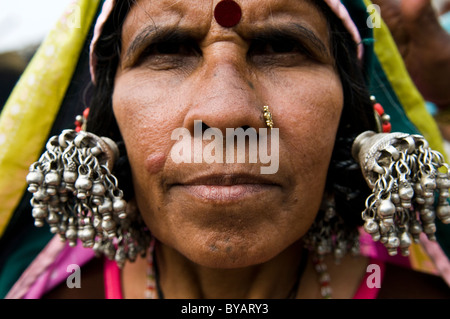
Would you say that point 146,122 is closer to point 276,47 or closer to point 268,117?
point 268,117

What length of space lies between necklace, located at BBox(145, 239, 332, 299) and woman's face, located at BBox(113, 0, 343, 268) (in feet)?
1.44

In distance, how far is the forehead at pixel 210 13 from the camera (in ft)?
3.89

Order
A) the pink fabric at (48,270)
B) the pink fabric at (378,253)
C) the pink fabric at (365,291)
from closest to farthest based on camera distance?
the pink fabric at (365,291) → the pink fabric at (48,270) → the pink fabric at (378,253)

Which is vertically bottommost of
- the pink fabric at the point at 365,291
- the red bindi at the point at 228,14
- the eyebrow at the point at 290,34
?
the pink fabric at the point at 365,291

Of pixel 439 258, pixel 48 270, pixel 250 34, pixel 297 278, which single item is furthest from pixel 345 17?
pixel 48 270

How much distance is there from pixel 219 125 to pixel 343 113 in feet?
2.28

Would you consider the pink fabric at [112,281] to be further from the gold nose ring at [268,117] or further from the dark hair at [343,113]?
the gold nose ring at [268,117]

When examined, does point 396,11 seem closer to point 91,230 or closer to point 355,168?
point 355,168

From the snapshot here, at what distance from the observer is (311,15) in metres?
1.29

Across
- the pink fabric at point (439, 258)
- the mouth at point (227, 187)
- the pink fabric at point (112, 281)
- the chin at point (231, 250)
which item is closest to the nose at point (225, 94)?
the mouth at point (227, 187)

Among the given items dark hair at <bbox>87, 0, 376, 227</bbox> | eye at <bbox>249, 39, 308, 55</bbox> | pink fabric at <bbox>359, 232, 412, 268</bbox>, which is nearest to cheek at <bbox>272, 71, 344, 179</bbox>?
eye at <bbox>249, 39, 308, 55</bbox>

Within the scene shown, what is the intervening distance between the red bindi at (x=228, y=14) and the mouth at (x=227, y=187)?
50 centimetres

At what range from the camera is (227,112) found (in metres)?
1.05
